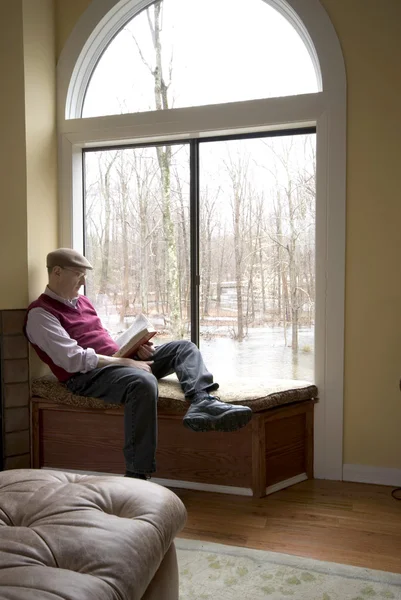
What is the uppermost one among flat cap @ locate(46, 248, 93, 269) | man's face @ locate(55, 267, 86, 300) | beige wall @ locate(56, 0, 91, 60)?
beige wall @ locate(56, 0, 91, 60)

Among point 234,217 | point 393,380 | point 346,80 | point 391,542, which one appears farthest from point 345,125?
point 391,542

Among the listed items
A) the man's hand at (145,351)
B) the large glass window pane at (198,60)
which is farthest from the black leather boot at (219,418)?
the large glass window pane at (198,60)

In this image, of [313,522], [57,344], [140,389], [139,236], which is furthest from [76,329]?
[313,522]

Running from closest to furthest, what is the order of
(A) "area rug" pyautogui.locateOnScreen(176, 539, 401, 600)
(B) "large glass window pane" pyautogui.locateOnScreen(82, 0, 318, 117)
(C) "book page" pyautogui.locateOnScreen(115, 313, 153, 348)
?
(A) "area rug" pyautogui.locateOnScreen(176, 539, 401, 600) < (C) "book page" pyautogui.locateOnScreen(115, 313, 153, 348) < (B) "large glass window pane" pyautogui.locateOnScreen(82, 0, 318, 117)

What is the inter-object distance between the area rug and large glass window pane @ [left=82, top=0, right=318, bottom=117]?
2.35 m

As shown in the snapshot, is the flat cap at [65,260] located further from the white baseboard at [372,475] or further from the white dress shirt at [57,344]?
the white baseboard at [372,475]

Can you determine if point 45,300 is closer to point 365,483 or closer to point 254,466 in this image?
point 254,466

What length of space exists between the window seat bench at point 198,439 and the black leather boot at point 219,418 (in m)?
0.20

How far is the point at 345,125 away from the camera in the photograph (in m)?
2.77

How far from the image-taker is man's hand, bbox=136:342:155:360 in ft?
9.42

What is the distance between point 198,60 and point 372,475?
8.29ft

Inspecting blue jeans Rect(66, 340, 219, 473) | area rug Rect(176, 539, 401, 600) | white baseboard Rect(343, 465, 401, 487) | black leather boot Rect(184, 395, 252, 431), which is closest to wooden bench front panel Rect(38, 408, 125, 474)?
blue jeans Rect(66, 340, 219, 473)

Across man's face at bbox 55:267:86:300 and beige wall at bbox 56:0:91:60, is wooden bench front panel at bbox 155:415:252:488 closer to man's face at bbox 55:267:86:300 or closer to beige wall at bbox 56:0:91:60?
man's face at bbox 55:267:86:300

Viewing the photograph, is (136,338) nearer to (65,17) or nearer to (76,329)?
(76,329)
